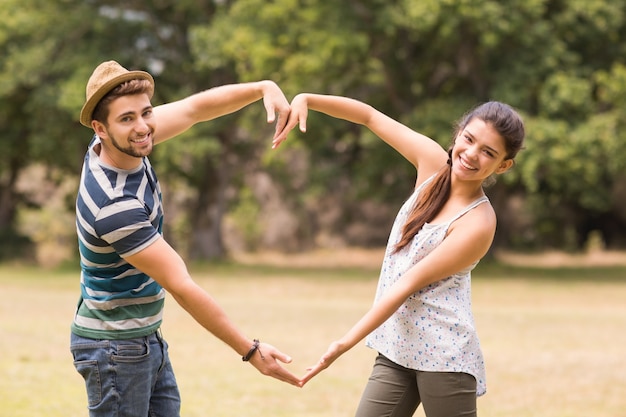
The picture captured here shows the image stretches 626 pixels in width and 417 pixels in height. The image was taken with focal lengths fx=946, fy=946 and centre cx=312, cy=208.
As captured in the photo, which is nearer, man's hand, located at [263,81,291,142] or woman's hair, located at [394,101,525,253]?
woman's hair, located at [394,101,525,253]

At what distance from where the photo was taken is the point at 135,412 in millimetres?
3727

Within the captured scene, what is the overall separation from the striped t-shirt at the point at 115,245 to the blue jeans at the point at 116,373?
0.04 metres

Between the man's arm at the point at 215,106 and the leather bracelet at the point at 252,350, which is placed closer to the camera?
the leather bracelet at the point at 252,350

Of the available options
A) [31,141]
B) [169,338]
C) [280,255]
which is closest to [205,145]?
[31,141]

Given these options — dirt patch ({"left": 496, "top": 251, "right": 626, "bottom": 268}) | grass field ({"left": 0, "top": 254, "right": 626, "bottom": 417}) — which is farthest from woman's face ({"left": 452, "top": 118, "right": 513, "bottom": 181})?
dirt patch ({"left": 496, "top": 251, "right": 626, "bottom": 268})

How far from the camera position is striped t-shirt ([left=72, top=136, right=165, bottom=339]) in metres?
3.52

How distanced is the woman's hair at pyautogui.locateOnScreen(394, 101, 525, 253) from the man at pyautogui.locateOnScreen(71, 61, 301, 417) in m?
0.88

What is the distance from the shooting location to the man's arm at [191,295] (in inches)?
140

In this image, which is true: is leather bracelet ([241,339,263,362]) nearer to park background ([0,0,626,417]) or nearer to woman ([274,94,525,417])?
woman ([274,94,525,417])

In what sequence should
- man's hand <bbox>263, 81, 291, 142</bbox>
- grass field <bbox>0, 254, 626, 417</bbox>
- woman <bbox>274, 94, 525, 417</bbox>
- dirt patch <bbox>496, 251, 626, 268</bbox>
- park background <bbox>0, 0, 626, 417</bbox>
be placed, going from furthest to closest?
dirt patch <bbox>496, 251, 626, 268</bbox> < park background <bbox>0, 0, 626, 417</bbox> < grass field <bbox>0, 254, 626, 417</bbox> < man's hand <bbox>263, 81, 291, 142</bbox> < woman <bbox>274, 94, 525, 417</bbox>

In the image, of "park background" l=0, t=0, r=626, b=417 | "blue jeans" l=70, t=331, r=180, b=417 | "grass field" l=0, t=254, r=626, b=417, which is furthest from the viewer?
"park background" l=0, t=0, r=626, b=417

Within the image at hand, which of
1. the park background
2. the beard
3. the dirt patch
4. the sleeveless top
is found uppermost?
the park background

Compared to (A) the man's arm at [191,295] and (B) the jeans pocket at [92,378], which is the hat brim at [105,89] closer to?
(A) the man's arm at [191,295]

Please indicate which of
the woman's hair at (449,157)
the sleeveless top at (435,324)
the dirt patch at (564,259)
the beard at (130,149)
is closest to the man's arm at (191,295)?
the beard at (130,149)
